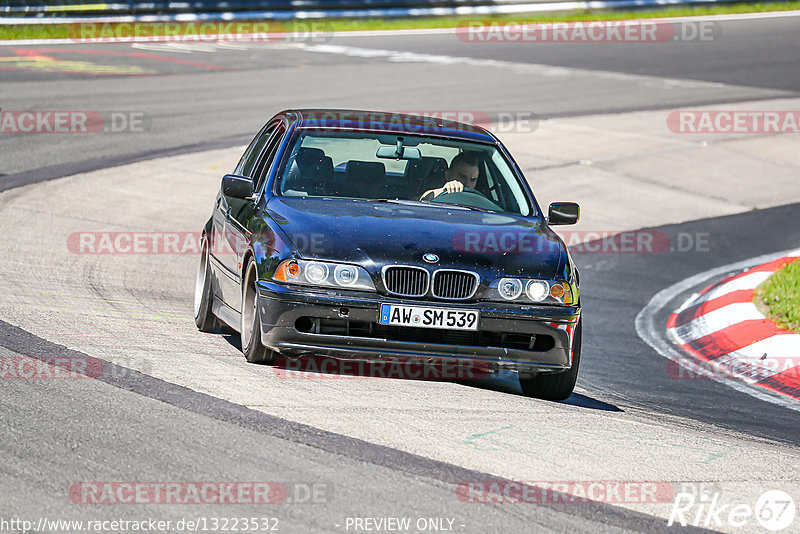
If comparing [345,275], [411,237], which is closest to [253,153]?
[411,237]

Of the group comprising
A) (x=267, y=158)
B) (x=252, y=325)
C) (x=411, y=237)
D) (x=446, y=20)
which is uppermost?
(x=446, y=20)

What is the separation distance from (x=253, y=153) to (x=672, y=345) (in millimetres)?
3768

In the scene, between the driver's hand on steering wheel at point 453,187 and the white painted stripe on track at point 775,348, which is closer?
the driver's hand on steering wheel at point 453,187

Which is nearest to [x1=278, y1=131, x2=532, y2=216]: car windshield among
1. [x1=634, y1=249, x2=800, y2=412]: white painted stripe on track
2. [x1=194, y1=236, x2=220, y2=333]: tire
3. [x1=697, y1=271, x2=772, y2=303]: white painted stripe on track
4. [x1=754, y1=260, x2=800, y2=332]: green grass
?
[x1=194, y1=236, x2=220, y2=333]: tire

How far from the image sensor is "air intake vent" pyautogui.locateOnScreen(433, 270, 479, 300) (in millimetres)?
6969

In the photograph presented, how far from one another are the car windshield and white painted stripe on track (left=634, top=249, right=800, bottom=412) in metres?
2.10

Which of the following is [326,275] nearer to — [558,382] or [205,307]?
[558,382]

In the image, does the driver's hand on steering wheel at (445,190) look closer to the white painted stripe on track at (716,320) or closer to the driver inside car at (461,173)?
the driver inside car at (461,173)

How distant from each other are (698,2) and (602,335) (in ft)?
94.5

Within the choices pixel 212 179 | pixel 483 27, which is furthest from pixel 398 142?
pixel 483 27

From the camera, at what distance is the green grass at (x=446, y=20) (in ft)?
89.2

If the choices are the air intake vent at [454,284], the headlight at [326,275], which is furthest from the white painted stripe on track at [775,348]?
the headlight at [326,275]

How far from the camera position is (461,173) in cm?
834

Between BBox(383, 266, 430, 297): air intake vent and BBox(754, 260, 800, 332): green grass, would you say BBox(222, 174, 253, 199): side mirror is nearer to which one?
BBox(383, 266, 430, 297): air intake vent
